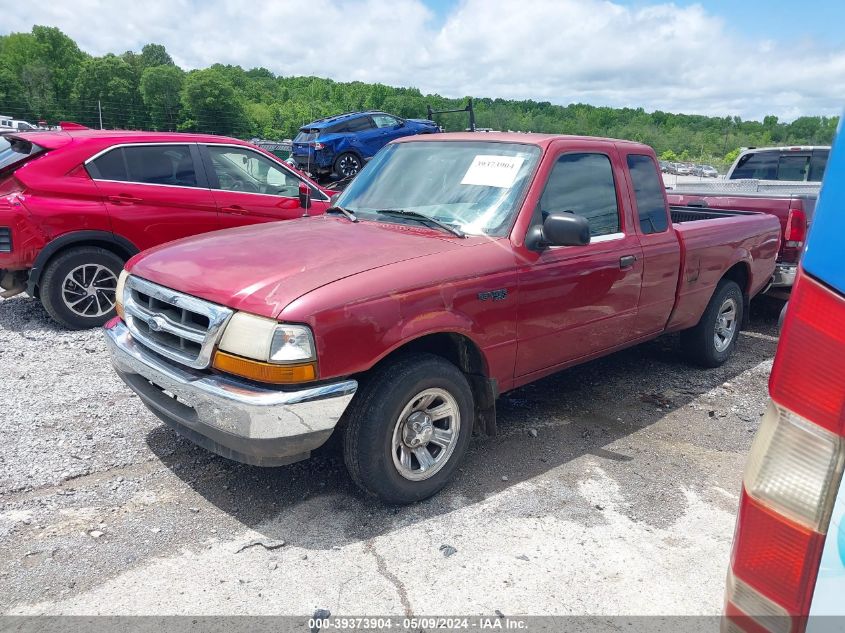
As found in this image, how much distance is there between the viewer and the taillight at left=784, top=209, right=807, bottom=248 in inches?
265

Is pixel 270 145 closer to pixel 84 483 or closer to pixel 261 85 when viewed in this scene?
pixel 84 483

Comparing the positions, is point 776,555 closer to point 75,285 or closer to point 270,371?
point 270,371

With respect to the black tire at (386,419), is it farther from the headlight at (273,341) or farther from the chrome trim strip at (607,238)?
the chrome trim strip at (607,238)

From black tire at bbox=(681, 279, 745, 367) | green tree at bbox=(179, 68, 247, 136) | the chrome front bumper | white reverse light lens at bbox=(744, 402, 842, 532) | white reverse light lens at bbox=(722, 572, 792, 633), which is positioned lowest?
black tire at bbox=(681, 279, 745, 367)

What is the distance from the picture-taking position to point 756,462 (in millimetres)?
1499

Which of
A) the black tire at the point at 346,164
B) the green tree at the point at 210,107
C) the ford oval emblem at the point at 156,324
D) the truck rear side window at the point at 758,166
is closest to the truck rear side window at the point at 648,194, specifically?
the ford oval emblem at the point at 156,324

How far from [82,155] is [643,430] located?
5500mm

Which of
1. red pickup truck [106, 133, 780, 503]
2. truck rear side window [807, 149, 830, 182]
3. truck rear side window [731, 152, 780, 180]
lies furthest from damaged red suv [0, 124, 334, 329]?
truck rear side window [807, 149, 830, 182]

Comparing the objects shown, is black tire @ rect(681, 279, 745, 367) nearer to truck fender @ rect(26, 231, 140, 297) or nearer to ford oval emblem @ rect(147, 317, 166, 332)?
ford oval emblem @ rect(147, 317, 166, 332)

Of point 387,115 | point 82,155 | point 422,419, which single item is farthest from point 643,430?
point 387,115

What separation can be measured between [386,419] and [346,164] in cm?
1585

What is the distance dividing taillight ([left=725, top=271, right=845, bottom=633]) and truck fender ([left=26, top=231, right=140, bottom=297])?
6.02m

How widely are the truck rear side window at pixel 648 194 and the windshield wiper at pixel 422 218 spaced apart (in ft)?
5.25

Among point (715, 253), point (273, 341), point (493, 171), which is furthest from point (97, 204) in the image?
point (715, 253)
